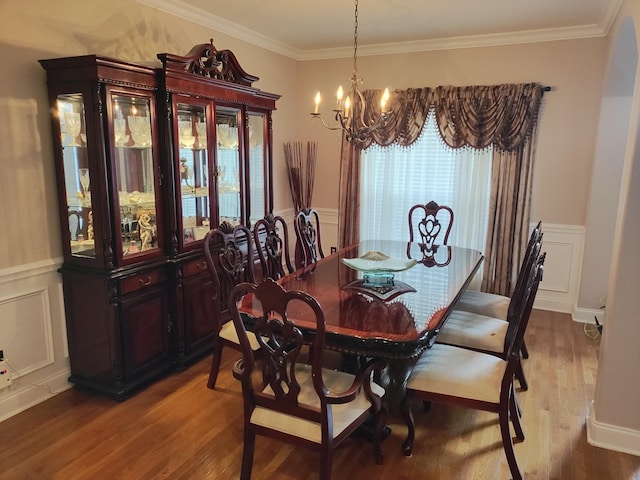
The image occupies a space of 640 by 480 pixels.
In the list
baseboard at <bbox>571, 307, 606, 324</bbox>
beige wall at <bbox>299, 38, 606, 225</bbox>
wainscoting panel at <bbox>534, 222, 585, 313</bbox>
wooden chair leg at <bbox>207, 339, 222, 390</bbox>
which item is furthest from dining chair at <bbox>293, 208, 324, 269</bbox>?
baseboard at <bbox>571, 307, 606, 324</bbox>

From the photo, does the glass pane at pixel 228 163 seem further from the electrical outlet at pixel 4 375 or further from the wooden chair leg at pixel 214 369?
the electrical outlet at pixel 4 375

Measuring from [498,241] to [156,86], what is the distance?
3.31 metres

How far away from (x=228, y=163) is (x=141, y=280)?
1179mm

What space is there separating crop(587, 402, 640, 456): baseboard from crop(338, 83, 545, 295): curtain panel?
7.02 feet

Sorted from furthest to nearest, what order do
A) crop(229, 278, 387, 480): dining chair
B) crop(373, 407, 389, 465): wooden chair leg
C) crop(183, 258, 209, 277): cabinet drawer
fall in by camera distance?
crop(183, 258, 209, 277): cabinet drawer < crop(373, 407, 389, 465): wooden chair leg < crop(229, 278, 387, 480): dining chair

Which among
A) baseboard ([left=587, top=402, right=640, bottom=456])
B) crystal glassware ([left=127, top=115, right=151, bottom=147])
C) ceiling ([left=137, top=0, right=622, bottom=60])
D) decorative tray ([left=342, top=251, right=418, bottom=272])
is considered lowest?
baseboard ([left=587, top=402, right=640, bottom=456])

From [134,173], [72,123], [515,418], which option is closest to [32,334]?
[134,173]

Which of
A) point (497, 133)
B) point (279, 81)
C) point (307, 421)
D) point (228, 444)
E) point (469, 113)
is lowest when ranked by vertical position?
point (228, 444)

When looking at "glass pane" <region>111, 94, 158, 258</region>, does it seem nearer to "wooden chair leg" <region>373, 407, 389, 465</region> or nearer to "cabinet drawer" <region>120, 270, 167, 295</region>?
"cabinet drawer" <region>120, 270, 167, 295</region>

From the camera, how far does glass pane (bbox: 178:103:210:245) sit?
320cm

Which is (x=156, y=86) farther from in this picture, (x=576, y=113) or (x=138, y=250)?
(x=576, y=113)

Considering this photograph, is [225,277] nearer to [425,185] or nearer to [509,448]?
[509,448]

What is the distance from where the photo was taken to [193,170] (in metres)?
3.32

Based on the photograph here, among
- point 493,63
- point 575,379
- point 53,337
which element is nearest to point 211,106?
point 53,337
